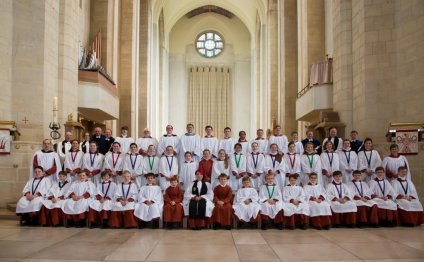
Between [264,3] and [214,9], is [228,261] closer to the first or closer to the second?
[264,3]

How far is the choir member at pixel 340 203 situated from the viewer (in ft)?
33.4

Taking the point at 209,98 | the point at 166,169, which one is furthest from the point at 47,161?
the point at 209,98

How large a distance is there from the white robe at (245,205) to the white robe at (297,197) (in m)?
0.63

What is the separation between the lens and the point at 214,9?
3766cm

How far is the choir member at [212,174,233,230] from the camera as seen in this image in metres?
10.0

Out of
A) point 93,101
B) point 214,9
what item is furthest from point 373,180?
point 214,9

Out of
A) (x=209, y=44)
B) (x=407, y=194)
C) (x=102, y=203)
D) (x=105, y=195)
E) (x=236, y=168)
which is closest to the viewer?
(x=102, y=203)

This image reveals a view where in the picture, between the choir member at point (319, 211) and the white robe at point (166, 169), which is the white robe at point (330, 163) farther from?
the white robe at point (166, 169)

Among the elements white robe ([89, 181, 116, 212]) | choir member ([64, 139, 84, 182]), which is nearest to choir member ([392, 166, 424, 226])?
white robe ([89, 181, 116, 212])

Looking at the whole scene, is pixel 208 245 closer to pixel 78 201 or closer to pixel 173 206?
pixel 173 206

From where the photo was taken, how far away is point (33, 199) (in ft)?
33.2

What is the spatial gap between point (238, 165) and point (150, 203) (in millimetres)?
2233

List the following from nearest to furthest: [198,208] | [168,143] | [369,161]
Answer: [198,208], [369,161], [168,143]

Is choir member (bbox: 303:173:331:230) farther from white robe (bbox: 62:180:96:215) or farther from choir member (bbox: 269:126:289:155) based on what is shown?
white robe (bbox: 62:180:96:215)
